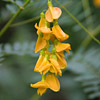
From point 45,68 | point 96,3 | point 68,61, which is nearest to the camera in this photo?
point 45,68

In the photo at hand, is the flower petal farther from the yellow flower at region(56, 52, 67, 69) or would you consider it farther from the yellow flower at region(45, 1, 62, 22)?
the yellow flower at region(45, 1, 62, 22)

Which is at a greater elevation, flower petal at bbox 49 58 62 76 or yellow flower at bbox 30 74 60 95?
flower petal at bbox 49 58 62 76

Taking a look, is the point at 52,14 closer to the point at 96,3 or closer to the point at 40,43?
the point at 40,43

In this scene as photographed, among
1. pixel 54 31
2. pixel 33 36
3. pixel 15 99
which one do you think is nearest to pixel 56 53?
pixel 54 31

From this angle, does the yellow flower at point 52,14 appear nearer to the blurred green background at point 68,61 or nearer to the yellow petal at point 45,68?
the yellow petal at point 45,68

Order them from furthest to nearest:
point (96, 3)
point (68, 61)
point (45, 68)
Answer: point (96, 3) < point (68, 61) < point (45, 68)

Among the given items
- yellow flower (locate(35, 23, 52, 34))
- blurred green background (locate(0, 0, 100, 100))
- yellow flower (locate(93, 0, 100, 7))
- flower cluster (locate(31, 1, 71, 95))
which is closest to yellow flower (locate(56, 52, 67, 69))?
flower cluster (locate(31, 1, 71, 95))

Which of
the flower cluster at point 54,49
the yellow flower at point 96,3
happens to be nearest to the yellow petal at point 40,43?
the flower cluster at point 54,49

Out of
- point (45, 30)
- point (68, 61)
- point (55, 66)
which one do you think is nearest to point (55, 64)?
point (55, 66)

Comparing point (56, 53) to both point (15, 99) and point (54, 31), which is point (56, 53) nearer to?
point (54, 31)
